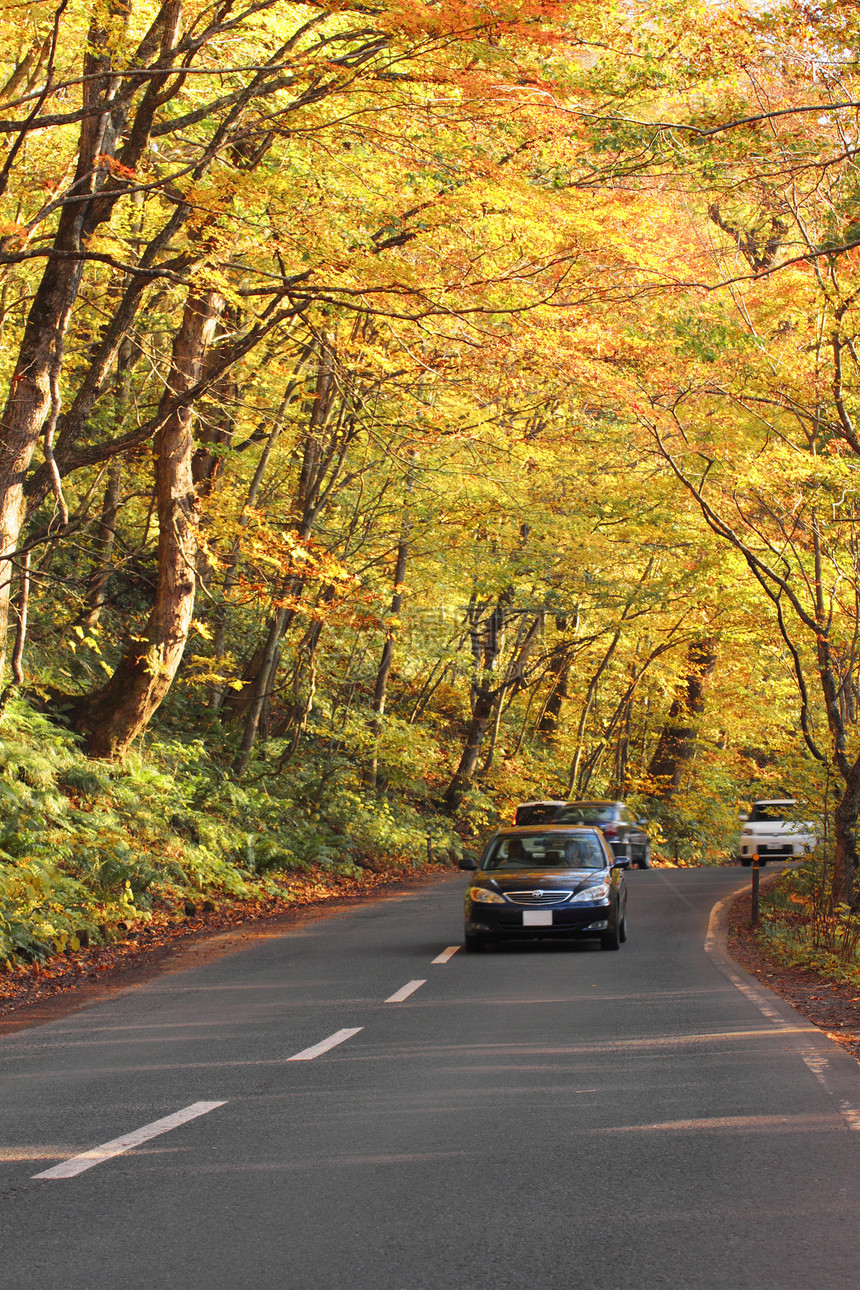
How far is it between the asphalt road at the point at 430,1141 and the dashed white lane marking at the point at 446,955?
1.81 m

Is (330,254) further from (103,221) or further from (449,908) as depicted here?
(449,908)

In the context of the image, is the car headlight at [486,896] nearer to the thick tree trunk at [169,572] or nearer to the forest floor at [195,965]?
the forest floor at [195,965]

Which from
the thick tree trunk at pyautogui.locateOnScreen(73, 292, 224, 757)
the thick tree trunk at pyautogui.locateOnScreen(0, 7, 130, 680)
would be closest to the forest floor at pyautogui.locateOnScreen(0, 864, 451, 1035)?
the thick tree trunk at pyautogui.locateOnScreen(73, 292, 224, 757)

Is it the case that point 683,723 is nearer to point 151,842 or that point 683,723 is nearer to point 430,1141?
point 151,842

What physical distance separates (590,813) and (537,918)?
14318mm

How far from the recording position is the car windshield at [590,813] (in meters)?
27.6

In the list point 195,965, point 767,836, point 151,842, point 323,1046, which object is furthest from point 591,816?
point 323,1046

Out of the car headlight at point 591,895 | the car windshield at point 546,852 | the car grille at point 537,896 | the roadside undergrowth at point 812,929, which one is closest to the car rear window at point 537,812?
the roadside undergrowth at point 812,929

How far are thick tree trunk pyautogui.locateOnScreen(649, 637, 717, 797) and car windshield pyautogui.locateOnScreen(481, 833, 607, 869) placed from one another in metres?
25.3

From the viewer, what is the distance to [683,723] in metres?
41.9

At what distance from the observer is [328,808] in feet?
87.4

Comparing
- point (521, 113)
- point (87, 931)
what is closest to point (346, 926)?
point (87, 931)

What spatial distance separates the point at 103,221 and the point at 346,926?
9.71m

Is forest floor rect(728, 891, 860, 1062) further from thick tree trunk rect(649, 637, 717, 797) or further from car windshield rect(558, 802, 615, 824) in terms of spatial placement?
thick tree trunk rect(649, 637, 717, 797)
